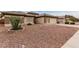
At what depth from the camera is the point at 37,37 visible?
66.6 inches

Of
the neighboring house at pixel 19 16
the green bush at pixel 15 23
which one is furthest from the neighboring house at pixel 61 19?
the green bush at pixel 15 23

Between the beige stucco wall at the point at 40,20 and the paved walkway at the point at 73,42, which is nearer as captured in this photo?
the paved walkway at the point at 73,42

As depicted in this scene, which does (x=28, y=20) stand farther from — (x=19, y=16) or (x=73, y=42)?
(x=73, y=42)

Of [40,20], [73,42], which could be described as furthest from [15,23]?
[73,42]

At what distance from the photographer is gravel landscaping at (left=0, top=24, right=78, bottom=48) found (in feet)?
5.49

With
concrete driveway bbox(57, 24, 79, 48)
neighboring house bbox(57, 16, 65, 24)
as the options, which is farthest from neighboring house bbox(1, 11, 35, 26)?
concrete driveway bbox(57, 24, 79, 48)

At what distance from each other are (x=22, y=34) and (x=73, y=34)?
55 cm

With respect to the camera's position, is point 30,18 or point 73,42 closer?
point 73,42

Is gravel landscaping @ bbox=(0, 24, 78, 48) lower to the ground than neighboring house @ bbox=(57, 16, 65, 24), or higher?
lower

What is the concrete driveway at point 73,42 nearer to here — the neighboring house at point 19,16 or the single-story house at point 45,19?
the single-story house at point 45,19

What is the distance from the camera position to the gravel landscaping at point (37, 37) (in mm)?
1672

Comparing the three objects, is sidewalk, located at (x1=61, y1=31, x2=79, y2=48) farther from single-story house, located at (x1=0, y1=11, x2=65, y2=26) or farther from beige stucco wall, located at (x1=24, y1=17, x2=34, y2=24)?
beige stucco wall, located at (x1=24, y1=17, x2=34, y2=24)
